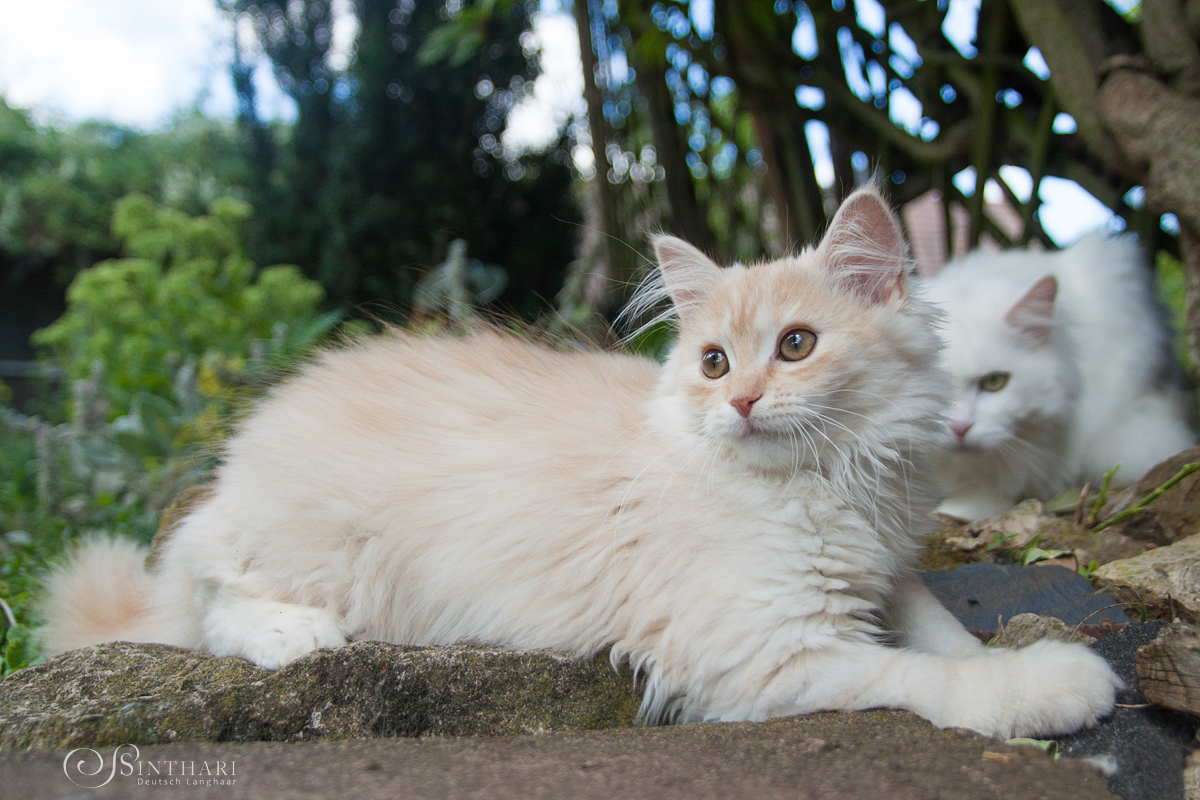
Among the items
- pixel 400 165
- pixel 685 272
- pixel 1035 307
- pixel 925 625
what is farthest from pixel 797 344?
pixel 400 165

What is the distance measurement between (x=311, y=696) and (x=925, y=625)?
1.08m

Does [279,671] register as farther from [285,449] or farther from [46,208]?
[46,208]

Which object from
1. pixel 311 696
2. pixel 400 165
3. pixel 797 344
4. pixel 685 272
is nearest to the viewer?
pixel 311 696

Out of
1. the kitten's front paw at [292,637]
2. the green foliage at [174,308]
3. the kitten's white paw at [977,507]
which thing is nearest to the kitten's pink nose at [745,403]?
the kitten's front paw at [292,637]

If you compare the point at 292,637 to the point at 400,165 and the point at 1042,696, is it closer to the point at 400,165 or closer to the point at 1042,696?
the point at 1042,696

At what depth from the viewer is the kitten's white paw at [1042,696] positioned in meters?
1.13

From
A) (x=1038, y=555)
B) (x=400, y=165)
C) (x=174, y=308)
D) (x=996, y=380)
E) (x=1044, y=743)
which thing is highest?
(x=400, y=165)

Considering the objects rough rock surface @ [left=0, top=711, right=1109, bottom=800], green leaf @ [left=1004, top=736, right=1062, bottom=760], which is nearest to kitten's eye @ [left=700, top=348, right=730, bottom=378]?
rough rock surface @ [left=0, top=711, right=1109, bottom=800]

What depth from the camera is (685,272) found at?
1649 mm

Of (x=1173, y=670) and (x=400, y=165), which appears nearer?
(x=1173, y=670)

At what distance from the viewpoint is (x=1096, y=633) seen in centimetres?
145

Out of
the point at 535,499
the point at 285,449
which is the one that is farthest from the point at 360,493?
the point at 535,499

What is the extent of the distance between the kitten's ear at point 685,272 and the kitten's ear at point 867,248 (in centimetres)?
23

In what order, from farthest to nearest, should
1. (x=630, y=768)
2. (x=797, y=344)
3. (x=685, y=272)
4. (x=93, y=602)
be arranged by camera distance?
(x=93, y=602) → (x=685, y=272) → (x=797, y=344) → (x=630, y=768)
